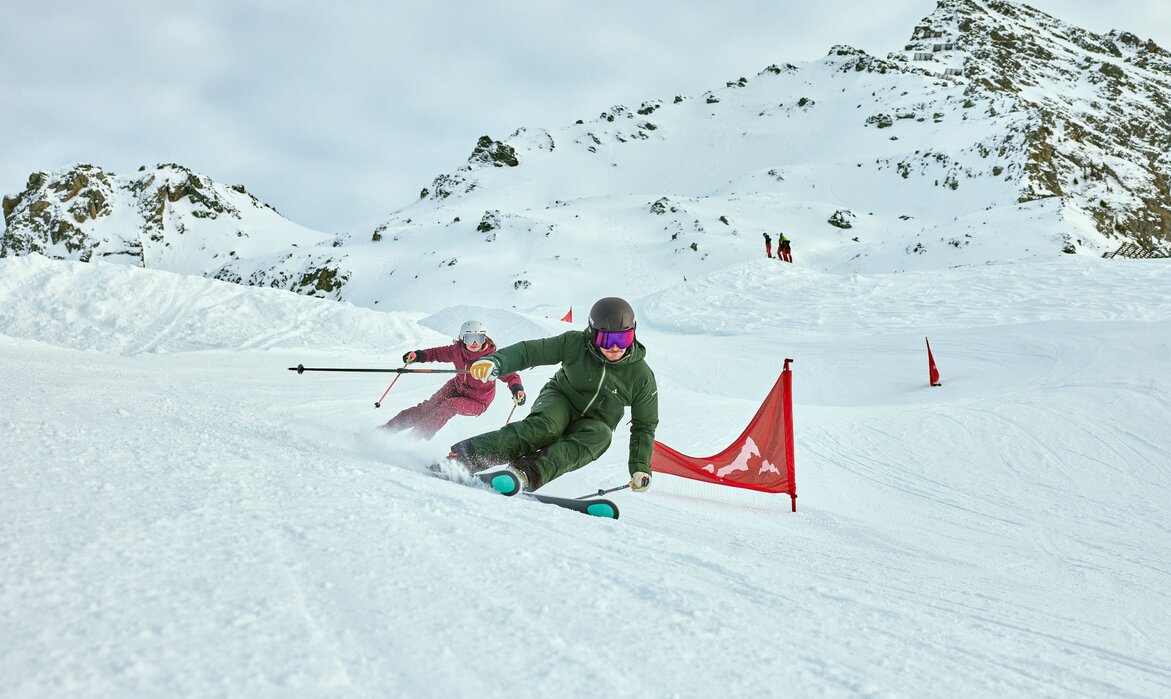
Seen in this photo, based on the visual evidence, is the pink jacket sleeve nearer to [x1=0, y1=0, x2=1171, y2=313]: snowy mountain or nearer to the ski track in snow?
the ski track in snow

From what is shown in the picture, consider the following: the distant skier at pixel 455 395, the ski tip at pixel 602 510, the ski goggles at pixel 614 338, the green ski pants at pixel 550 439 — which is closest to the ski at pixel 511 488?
the ski tip at pixel 602 510

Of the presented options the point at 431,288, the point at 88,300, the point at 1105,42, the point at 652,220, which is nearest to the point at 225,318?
the point at 88,300

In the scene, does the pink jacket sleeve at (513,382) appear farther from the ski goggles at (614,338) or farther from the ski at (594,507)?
the ski at (594,507)

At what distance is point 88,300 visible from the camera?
11.5m

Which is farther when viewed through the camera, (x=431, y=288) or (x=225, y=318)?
(x=431, y=288)

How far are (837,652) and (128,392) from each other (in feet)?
21.0

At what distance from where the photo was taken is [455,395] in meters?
6.67

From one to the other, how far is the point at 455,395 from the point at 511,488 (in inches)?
131

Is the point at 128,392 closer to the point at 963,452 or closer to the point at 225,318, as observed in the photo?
the point at 225,318

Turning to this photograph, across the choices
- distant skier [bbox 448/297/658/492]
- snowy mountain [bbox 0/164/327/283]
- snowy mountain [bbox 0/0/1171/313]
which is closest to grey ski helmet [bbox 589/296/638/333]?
distant skier [bbox 448/297/658/492]

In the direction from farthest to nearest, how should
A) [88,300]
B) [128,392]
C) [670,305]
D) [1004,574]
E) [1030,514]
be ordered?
[670,305] < [88,300] < [128,392] < [1030,514] < [1004,574]

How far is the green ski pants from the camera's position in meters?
3.98

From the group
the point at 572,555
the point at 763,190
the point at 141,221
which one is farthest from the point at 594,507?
the point at 141,221

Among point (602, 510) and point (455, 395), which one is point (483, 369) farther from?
point (455, 395)
